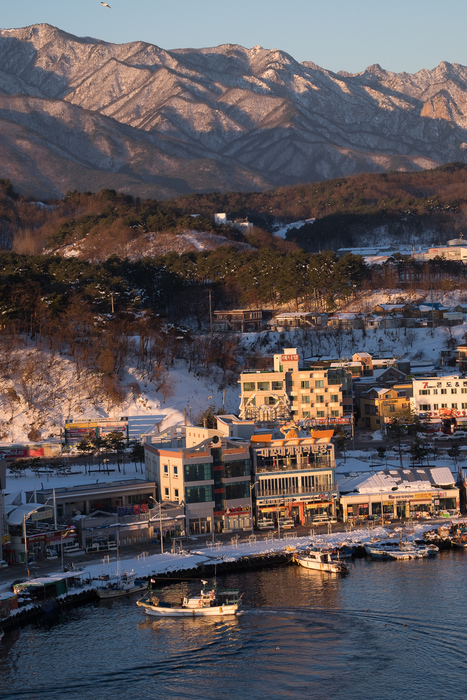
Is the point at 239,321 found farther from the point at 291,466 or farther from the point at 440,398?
the point at 291,466

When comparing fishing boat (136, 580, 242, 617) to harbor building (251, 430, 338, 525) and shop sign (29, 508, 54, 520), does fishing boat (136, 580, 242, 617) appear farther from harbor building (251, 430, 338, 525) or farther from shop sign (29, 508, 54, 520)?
harbor building (251, 430, 338, 525)

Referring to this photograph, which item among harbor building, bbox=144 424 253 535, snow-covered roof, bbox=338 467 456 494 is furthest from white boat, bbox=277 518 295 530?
snow-covered roof, bbox=338 467 456 494

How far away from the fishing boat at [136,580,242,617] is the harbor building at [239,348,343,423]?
30.4 metres

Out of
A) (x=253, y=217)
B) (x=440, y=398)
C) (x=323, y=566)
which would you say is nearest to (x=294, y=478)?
(x=323, y=566)

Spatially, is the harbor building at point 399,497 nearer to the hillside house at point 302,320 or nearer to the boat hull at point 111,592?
the boat hull at point 111,592

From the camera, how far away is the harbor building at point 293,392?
66562mm

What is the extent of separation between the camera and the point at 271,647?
31.9 metres

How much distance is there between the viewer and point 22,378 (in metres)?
67.8

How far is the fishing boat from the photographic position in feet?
116

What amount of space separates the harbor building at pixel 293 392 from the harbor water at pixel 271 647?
2812 centimetres

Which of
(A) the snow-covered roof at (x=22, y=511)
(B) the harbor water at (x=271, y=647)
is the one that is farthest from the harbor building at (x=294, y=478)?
(A) the snow-covered roof at (x=22, y=511)

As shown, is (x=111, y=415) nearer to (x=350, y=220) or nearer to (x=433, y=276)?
(x=433, y=276)

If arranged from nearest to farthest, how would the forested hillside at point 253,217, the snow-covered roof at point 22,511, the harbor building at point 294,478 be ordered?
the snow-covered roof at point 22,511, the harbor building at point 294,478, the forested hillside at point 253,217

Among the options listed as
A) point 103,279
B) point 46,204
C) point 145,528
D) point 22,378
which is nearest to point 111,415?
point 22,378
